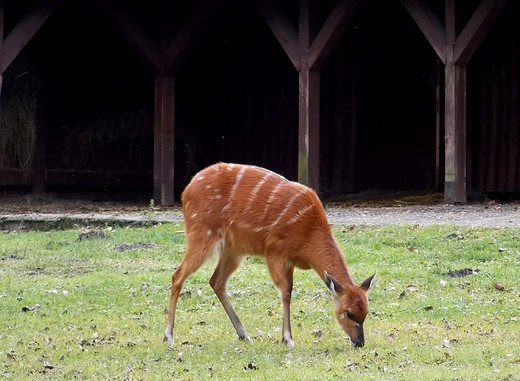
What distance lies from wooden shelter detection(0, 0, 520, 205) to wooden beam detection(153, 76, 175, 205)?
2 centimetres

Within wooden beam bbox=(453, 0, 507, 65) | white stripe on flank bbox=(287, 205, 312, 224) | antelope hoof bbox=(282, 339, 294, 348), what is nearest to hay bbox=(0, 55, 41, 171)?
wooden beam bbox=(453, 0, 507, 65)

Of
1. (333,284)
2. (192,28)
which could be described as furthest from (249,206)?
(192,28)

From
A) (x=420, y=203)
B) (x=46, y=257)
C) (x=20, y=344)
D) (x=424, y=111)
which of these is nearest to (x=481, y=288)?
(x=20, y=344)

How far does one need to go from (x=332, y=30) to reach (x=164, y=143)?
12.2ft

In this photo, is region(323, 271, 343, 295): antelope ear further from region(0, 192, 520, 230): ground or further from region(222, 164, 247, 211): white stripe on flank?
region(0, 192, 520, 230): ground

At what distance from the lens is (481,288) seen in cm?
912

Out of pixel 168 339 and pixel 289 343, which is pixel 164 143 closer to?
pixel 168 339

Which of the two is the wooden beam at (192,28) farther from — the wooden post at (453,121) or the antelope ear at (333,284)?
the antelope ear at (333,284)

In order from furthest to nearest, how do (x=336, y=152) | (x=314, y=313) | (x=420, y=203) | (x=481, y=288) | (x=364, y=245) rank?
(x=336, y=152), (x=420, y=203), (x=364, y=245), (x=481, y=288), (x=314, y=313)

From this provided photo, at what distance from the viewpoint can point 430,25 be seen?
14711 millimetres

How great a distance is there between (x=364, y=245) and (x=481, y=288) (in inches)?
94.0

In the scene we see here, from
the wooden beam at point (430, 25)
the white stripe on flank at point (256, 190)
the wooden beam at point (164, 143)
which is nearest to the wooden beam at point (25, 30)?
the wooden beam at point (164, 143)

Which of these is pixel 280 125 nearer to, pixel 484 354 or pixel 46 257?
pixel 46 257

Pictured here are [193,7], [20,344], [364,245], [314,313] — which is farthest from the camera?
[193,7]
